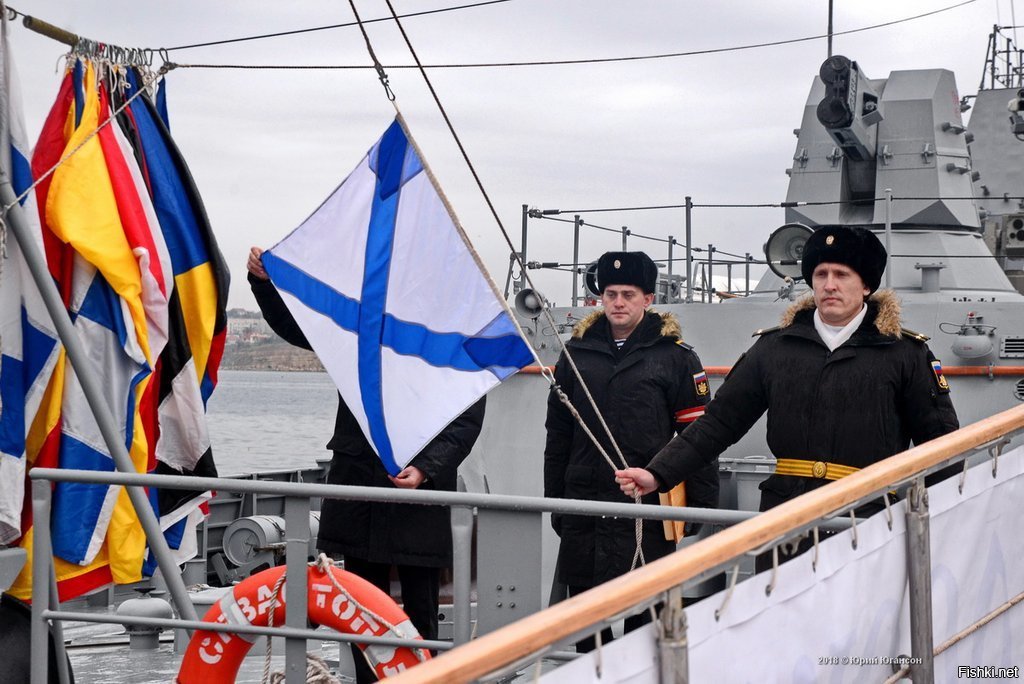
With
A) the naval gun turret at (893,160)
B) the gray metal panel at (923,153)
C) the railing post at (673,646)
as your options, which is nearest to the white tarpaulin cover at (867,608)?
the railing post at (673,646)

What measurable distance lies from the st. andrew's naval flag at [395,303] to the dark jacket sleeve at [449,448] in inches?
7.6

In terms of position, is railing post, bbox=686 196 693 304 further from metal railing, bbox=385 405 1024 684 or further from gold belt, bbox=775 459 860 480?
metal railing, bbox=385 405 1024 684

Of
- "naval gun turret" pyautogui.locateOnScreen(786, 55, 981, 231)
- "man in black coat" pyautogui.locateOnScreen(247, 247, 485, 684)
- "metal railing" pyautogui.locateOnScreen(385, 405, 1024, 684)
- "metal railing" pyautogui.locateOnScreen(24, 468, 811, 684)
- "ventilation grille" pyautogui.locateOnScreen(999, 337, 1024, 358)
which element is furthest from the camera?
"naval gun turret" pyautogui.locateOnScreen(786, 55, 981, 231)

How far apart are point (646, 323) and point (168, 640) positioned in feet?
9.43

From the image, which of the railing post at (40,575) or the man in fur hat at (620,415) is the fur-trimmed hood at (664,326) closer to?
the man in fur hat at (620,415)

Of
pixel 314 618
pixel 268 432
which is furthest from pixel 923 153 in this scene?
pixel 268 432

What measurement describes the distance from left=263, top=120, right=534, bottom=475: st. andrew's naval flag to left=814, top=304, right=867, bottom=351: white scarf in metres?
0.99

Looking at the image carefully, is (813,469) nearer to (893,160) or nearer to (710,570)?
(710,570)

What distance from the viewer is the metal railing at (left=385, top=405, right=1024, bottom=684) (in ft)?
5.04

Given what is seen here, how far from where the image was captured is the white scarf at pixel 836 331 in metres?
3.97

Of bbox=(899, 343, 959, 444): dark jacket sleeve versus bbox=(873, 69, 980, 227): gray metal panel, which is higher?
bbox=(873, 69, 980, 227): gray metal panel

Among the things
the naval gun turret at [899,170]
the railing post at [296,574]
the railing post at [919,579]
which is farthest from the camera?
the naval gun turret at [899,170]

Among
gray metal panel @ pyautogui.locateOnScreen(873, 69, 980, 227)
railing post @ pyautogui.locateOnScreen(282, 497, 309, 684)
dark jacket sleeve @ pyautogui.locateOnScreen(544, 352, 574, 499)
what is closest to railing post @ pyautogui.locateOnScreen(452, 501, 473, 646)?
railing post @ pyautogui.locateOnScreen(282, 497, 309, 684)

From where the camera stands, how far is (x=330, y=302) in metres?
4.46
